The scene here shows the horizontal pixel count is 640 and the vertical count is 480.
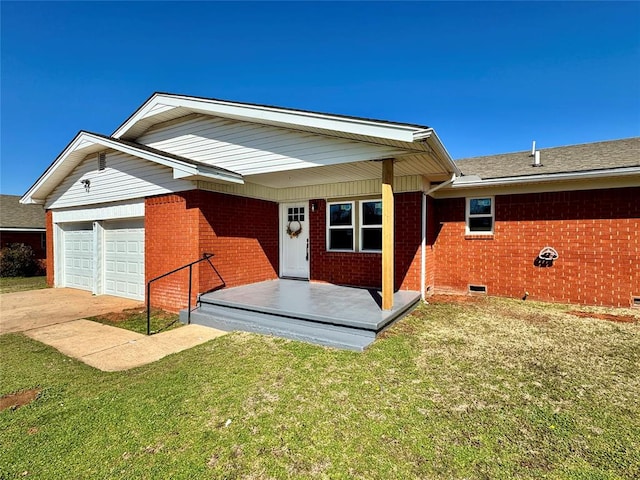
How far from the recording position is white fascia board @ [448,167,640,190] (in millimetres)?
6770

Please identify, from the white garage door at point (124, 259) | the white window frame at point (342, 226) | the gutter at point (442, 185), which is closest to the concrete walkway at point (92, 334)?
the white garage door at point (124, 259)

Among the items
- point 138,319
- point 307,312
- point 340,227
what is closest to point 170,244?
point 138,319

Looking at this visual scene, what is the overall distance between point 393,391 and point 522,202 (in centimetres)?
715

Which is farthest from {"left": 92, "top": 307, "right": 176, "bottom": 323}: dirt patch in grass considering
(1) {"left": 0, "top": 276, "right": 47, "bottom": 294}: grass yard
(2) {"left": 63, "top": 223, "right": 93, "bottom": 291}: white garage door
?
(1) {"left": 0, "top": 276, "right": 47, "bottom": 294}: grass yard

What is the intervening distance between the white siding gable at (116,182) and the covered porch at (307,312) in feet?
9.68

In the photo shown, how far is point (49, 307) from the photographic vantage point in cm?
851

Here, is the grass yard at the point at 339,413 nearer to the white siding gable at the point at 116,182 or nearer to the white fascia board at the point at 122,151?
the white fascia board at the point at 122,151

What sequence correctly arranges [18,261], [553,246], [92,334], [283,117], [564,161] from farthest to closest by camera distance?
[18,261] < [564,161] < [553,246] < [92,334] < [283,117]

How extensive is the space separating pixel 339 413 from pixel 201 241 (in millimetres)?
5433

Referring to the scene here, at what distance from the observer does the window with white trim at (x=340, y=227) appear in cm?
888

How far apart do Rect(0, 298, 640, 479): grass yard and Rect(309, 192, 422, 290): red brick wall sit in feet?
10.1

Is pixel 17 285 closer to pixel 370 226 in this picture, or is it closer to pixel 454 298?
pixel 370 226

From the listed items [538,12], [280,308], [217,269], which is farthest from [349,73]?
[280,308]

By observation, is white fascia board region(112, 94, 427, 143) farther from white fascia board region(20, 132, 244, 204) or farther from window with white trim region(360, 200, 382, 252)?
window with white trim region(360, 200, 382, 252)
